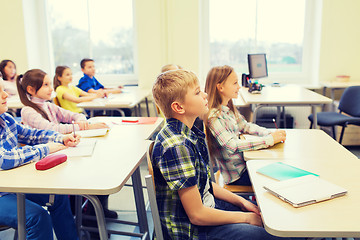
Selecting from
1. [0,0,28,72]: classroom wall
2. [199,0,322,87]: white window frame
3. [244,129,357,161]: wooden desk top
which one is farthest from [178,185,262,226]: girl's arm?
[0,0,28,72]: classroom wall

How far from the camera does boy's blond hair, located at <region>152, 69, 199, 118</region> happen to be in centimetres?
135

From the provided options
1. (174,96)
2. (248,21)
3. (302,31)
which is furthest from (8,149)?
(302,31)

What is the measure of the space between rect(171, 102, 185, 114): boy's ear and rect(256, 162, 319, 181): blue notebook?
45 cm

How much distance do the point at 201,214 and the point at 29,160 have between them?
0.87 meters

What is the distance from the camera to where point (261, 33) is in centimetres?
490

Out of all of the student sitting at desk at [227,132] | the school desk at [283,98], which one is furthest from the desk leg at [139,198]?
the school desk at [283,98]

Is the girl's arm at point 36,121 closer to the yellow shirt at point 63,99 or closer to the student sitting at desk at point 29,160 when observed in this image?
the student sitting at desk at point 29,160

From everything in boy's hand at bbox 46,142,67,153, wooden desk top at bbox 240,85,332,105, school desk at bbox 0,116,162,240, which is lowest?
wooden desk top at bbox 240,85,332,105

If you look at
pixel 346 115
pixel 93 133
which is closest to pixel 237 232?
pixel 93 133

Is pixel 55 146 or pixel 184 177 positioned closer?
pixel 184 177

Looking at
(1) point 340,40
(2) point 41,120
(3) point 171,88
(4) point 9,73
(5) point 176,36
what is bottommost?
(2) point 41,120

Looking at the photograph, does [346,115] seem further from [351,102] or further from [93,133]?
[93,133]

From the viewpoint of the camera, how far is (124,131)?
221cm

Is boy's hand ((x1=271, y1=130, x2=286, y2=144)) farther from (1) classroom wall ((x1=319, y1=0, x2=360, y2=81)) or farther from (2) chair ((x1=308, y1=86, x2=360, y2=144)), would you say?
(1) classroom wall ((x1=319, y1=0, x2=360, y2=81))
